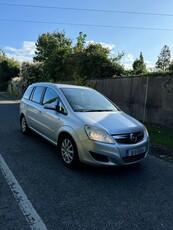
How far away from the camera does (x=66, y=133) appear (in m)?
4.47

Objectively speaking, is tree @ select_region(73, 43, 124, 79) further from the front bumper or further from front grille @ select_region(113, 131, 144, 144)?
the front bumper

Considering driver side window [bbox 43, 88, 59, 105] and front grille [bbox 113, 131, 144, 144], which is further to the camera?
driver side window [bbox 43, 88, 59, 105]

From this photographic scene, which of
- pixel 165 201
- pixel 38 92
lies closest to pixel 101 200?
pixel 165 201

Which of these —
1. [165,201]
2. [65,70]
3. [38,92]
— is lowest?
[165,201]

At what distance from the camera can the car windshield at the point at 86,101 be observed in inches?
190

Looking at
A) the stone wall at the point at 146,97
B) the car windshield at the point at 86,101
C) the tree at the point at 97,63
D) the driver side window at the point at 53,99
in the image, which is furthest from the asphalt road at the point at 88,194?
the tree at the point at 97,63

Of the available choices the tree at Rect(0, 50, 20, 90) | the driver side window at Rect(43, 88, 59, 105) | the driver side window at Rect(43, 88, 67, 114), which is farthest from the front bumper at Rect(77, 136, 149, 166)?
the tree at Rect(0, 50, 20, 90)

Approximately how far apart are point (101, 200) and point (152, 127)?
605cm

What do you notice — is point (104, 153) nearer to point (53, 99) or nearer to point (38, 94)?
point (53, 99)

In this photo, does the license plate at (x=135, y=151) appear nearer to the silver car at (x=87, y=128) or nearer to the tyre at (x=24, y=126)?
the silver car at (x=87, y=128)

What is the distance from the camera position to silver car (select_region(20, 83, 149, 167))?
3.90 m

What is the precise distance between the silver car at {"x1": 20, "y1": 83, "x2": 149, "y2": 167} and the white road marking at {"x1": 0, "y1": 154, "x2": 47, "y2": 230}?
3.69ft

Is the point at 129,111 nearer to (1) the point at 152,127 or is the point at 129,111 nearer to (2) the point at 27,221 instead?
(1) the point at 152,127

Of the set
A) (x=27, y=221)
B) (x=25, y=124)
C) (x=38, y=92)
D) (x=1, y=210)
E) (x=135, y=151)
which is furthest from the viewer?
(x=25, y=124)
